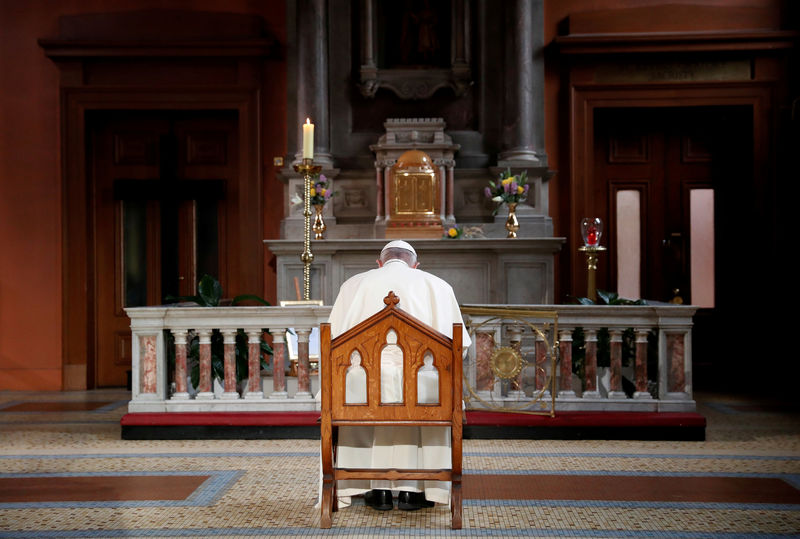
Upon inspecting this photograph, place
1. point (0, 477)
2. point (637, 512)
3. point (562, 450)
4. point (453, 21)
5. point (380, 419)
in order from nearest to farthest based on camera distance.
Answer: point (380, 419) → point (637, 512) → point (0, 477) → point (562, 450) → point (453, 21)

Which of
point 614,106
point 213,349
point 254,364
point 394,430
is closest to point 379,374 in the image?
point 394,430

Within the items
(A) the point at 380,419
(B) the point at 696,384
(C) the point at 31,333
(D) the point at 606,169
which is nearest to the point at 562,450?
(A) the point at 380,419

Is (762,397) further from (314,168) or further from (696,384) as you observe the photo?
(314,168)

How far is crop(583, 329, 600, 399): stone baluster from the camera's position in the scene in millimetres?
5445

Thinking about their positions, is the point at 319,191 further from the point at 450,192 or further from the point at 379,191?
the point at 450,192

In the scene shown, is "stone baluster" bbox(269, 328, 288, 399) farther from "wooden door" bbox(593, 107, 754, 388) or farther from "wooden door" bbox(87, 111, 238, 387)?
"wooden door" bbox(593, 107, 754, 388)

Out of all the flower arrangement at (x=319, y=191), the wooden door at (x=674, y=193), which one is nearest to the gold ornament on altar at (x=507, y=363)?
the flower arrangement at (x=319, y=191)

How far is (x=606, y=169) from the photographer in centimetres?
911

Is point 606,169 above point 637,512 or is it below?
above

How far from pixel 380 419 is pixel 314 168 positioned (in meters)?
2.66

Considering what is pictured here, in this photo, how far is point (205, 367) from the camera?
5516mm

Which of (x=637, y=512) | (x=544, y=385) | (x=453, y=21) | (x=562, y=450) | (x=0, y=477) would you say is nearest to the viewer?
(x=637, y=512)

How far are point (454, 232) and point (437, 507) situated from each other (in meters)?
4.20

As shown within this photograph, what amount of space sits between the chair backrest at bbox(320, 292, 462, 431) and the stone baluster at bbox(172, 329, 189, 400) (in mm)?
2407
